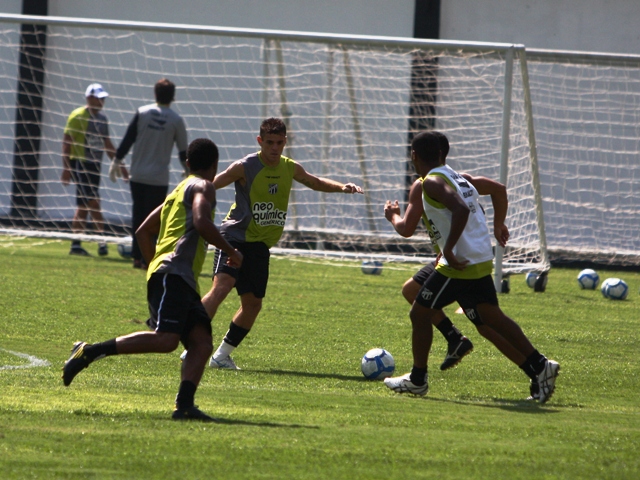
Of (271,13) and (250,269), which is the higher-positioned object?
(271,13)

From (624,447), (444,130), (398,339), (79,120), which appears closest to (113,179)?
(79,120)

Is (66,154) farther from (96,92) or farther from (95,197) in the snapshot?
(96,92)

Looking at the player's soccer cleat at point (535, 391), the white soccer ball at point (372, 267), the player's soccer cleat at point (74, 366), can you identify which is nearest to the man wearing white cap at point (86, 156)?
the white soccer ball at point (372, 267)

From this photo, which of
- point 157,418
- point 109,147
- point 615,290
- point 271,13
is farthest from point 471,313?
point 271,13

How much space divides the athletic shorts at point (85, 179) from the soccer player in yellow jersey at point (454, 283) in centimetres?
995

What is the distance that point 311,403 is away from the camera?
6070 millimetres

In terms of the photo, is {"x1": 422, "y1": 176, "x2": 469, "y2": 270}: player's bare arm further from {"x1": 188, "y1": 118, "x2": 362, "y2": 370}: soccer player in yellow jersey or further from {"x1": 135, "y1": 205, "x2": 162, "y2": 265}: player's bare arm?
{"x1": 135, "y1": 205, "x2": 162, "y2": 265}: player's bare arm

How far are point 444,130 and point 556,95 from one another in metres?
2.47

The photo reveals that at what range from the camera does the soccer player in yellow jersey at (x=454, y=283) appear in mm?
6535

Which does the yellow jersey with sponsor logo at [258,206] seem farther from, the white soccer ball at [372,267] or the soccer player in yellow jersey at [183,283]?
the white soccer ball at [372,267]

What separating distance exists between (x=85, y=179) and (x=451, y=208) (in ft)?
34.7

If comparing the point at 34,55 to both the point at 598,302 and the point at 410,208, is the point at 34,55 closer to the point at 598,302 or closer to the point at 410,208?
the point at 598,302

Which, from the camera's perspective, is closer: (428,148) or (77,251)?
(428,148)

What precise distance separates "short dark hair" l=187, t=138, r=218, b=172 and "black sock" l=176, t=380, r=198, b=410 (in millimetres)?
1235
